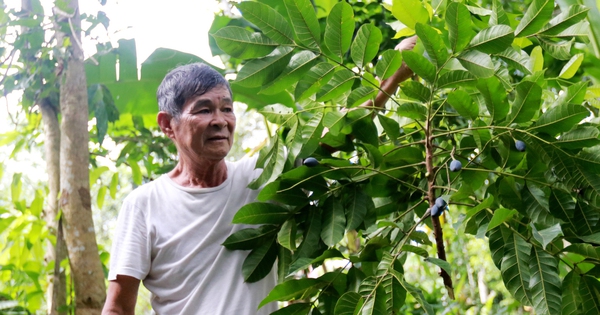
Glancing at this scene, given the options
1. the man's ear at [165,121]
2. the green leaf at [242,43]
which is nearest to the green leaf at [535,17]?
the green leaf at [242,43]

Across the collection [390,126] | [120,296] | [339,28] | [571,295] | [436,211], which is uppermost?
[339,28]

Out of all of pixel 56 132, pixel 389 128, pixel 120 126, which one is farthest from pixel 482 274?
pixel 389 128

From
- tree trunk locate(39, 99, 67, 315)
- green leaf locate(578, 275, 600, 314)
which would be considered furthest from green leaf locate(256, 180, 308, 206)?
tree trunk locate(39, 99, 67, 315)

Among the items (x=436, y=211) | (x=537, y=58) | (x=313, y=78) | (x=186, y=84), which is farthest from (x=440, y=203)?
(x=186, y=84)

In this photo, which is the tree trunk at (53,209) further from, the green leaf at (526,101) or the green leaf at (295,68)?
the green leaf at (526,101)

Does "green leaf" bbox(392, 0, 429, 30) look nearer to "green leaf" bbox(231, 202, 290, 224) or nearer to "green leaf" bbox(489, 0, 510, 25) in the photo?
"green leaf" bbox(489, 0, 510, 25)

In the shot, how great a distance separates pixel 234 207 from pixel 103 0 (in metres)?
1.17

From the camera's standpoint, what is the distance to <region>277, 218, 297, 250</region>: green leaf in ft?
3.96

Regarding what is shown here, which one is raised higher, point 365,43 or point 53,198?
point 365,43

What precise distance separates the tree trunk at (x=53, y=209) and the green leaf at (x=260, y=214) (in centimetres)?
92

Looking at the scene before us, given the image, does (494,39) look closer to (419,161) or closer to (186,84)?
(419,161)

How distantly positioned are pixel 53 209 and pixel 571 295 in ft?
5.53

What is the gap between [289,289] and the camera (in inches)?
43.4

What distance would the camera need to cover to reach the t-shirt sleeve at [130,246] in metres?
1.39
